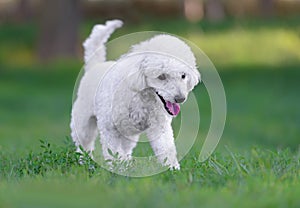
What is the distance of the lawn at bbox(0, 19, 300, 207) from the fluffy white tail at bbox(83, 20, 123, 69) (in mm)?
1106

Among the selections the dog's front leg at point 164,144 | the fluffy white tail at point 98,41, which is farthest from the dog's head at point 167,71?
the fluffy white tail at point 98,41

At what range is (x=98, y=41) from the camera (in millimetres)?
8258

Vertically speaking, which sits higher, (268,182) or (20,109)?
(20,109)

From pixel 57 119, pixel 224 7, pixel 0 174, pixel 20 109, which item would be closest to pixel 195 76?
pixel 0 174

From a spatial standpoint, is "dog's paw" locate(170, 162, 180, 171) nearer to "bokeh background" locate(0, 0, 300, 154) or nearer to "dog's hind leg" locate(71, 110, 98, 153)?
"dog's hind leg" locate(71, 110, 98, 153)

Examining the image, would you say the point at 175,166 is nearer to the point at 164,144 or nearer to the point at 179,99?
the point at 164,144

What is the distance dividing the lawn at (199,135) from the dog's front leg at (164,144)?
0.43 ft

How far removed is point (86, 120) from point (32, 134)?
6364 millimetres

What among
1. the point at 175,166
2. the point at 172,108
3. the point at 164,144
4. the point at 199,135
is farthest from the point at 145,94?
the point at 199,135

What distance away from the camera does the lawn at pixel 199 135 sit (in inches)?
211

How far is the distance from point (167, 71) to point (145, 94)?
0.48m

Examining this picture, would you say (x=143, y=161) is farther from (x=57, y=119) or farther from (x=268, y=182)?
(x=57, y=119)

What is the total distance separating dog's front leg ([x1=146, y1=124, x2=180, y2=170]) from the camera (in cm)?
682

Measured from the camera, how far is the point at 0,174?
6645mm
